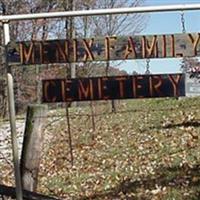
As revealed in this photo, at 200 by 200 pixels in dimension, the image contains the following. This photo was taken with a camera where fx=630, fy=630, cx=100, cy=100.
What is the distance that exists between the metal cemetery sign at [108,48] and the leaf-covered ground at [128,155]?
132 cm

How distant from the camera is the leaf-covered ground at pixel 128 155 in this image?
8.41m

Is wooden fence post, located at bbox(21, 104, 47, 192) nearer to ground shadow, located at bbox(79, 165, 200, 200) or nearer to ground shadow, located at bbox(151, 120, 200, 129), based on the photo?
ground shadow, located at bbox(79, 165, 200, 200)

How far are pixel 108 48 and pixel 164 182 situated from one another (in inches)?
132

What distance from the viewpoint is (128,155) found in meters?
11.3

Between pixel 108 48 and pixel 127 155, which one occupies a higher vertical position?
pixel 108 48

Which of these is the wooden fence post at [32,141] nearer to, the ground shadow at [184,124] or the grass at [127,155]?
the grass at [127,155]

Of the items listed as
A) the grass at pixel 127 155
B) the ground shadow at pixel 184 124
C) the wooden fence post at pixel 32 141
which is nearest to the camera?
the wooden fence post at pixel 32 141

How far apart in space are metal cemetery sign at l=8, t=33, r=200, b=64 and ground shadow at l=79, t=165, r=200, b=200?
9.62 ft

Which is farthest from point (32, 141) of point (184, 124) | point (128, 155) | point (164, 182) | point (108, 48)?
point (184, 124)

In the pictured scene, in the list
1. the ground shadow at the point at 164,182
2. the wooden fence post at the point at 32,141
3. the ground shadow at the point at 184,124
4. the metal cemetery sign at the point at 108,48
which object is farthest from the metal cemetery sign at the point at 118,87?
the ground shadow at the point at 184,124

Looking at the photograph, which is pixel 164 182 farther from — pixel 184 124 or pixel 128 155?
pixel 184 124

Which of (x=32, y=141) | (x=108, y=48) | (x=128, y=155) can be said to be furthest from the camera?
(x=128, y=155)

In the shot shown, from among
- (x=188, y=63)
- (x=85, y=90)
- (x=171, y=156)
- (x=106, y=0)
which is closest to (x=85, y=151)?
(x=171, y=156)

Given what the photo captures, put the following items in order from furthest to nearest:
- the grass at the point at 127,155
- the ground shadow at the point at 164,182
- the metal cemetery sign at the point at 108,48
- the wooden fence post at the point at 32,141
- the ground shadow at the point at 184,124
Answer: the ground shadow at the point at 184,124 → the grass at the point at 127,155 → the ground shadow at the point at 164,182 → the wooden fence post at the point at 32,141 → the metal cemetery sign at the point at 108,48
